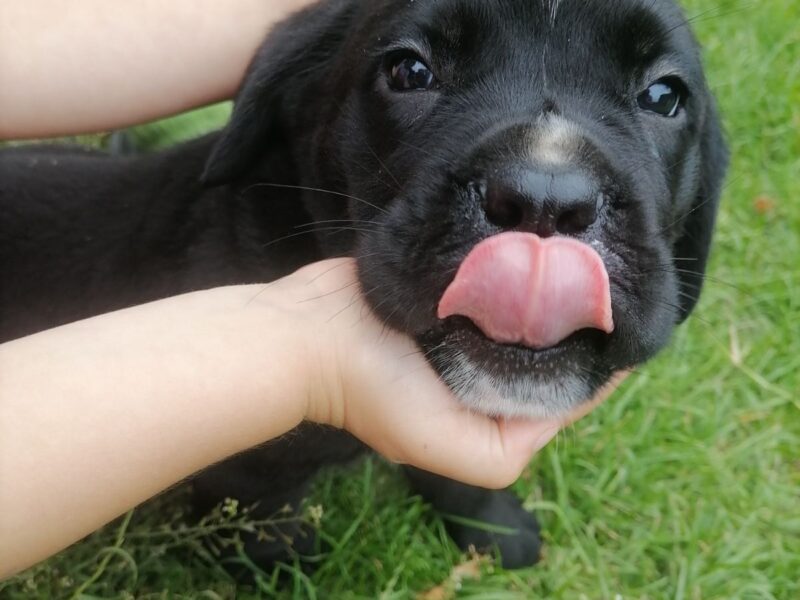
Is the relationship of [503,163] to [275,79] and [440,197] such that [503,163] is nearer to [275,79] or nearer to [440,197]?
[440,197]

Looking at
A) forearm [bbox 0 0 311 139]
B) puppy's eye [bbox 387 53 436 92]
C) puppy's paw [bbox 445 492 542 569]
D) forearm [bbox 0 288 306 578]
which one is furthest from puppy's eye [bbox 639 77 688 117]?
puppy's paw [bbox 445 492 542 569]

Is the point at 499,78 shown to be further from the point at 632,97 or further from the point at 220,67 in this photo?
the point at 220,67

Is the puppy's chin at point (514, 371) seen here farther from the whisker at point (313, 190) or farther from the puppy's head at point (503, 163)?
the whisker at point (313, 190)

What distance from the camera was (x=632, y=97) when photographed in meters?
1.75

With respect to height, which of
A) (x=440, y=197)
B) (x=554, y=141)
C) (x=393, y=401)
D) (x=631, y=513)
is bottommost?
(x=631, y=513)

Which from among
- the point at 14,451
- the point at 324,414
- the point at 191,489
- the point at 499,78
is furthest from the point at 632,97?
the point at 191,489

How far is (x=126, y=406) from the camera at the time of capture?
4.68 feet

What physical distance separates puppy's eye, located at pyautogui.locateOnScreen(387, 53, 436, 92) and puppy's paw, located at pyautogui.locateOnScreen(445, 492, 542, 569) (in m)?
1.28

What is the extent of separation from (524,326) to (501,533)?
4.41ft

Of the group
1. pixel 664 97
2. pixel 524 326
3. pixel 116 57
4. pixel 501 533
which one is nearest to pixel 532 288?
pixel 524 326

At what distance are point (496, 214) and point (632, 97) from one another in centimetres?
57

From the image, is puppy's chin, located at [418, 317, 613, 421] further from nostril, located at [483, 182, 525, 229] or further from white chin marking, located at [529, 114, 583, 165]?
white chin marking, located at [529, 114, 583, 165]

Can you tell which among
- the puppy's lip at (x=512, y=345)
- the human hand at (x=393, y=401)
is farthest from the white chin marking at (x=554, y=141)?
the human hand at (x=393, y=401)

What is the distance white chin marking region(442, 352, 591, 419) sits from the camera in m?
1.44
